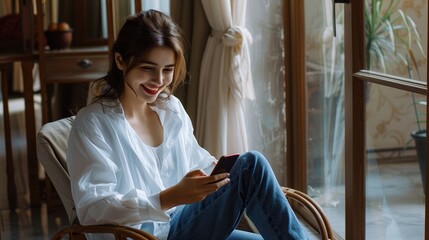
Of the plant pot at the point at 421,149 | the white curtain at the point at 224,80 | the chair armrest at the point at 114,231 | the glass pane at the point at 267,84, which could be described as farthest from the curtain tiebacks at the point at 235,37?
the chair armrest at the point at 114,231

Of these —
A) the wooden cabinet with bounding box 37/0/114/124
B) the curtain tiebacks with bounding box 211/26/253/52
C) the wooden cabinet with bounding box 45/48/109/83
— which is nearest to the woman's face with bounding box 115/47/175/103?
the curtain tiebacks with bounding box 211/26/253/52

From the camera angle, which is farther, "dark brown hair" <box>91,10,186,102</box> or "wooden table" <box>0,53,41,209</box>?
"wooden table" <box>0,53,41,209</box>

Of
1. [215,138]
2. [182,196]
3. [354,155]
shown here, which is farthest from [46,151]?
[215,138]

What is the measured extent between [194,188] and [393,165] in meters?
0.89

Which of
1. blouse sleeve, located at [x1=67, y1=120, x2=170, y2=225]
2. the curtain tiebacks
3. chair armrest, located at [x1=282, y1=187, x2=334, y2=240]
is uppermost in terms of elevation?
the curtain tiebacks

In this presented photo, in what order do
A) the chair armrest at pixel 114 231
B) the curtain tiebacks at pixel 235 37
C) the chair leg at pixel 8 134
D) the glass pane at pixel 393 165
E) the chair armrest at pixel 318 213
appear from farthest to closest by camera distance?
the chair leg at pixel 8 134
the curtain tiebacks at pixel 235 37
the glass pane at pixel 393 165
the chair armrest at pixel 318 213
the chair armrest at pixel 114 231

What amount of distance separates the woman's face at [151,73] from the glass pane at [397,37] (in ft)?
2.39

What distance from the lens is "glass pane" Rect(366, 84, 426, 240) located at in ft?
7.93

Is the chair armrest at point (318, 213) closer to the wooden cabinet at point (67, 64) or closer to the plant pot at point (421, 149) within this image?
the plant pot at point (421, 149)

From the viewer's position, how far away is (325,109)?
327 cm

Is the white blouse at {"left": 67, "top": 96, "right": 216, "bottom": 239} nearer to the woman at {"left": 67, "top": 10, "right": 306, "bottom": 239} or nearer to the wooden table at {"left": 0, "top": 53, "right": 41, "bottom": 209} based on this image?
the woman at {"left": 67, "top": 10, "right": 306, "bottom": 239}

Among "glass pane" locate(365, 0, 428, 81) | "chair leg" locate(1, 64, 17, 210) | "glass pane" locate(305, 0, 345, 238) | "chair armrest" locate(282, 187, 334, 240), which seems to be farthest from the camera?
"chair leg" locate(1, 64, 17, 210)

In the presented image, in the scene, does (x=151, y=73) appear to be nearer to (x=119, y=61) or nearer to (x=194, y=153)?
(x=119, y=61)

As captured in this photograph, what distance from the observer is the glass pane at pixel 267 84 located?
3512 millimetres
